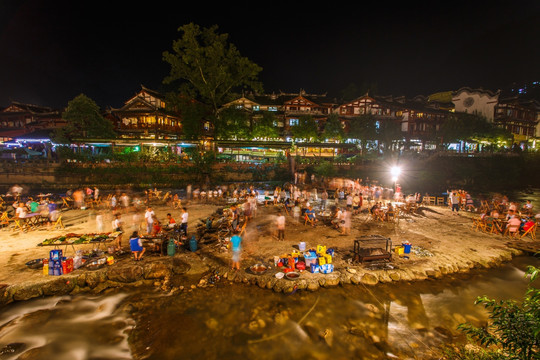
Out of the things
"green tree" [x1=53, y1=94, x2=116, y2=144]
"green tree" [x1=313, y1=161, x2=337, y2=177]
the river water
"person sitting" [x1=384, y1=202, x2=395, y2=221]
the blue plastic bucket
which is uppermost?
"green tree" [x1=53, y1=94, x2=116, y2=144]

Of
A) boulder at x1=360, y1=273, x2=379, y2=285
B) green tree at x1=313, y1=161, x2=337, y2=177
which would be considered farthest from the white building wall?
boulder at x1=360, y1=273, x2=379, y2=285

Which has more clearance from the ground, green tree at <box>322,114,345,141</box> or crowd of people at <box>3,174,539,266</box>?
green tree at <box>322,114,345,141</box>

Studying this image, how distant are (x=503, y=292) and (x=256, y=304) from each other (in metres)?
8.49

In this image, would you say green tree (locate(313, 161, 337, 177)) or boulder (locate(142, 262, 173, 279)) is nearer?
boulder (locate(142, 262, 173, 279))

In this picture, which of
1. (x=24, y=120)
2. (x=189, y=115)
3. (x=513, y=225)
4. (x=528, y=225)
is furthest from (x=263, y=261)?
(x=24, y=120)

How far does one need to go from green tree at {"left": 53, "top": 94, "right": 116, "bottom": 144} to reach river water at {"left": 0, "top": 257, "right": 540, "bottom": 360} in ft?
94.6

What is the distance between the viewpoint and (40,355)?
19.3ft

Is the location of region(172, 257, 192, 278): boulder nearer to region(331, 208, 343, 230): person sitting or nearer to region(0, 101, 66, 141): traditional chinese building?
region(331, 208, 343, 230): person sitting

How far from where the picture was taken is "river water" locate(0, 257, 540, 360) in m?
6.03

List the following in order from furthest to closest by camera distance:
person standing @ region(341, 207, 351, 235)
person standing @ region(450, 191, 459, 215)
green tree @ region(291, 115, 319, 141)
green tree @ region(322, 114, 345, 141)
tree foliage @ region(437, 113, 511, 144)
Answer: tree foliage @ region(437, 113, 511, 144), green tree @ region(322, 114, 345, 141), green tree @ region(291, 115, 319, 141), person standing @ region(450, 191, 459, 215), person standing @ region(341, 207, 351, 235)

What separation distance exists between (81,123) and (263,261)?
3302 cm

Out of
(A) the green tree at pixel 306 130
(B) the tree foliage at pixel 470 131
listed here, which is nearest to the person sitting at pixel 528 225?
(A) the green tree at pixel 306 130

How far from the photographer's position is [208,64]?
31.2m

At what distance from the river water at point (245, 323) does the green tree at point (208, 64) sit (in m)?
28.2
